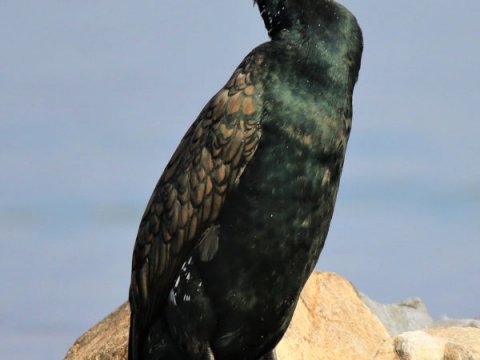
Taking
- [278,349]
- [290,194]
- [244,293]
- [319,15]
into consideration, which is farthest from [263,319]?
[278,349]

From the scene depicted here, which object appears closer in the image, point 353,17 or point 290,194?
point 290,194

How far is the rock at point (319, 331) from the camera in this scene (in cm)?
970

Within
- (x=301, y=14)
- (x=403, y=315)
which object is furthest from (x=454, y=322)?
(x=301, y=14)

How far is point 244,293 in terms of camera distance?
6.42 meters

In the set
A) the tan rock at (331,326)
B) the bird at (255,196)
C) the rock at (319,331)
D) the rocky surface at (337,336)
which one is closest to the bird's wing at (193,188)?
the bird at (255,196)

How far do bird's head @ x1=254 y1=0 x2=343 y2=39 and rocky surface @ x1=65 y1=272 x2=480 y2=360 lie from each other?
143 inches

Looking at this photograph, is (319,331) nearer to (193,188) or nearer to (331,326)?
(331,326)

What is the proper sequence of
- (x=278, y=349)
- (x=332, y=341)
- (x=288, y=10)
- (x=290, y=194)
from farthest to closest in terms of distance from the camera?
(x=332, y=341) < (x=278, y=349) < (x=288, y=10) < (x=290, y=194)

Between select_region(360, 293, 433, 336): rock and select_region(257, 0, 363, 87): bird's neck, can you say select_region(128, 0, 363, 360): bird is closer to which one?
select_region(257, 0, 363, 87): bird's neck

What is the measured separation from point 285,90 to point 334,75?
0.31 m

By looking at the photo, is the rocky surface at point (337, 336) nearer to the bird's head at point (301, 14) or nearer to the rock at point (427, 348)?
the rock at point (427, 348)

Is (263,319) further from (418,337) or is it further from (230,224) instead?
(418,337)

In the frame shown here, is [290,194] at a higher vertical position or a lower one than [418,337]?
lower

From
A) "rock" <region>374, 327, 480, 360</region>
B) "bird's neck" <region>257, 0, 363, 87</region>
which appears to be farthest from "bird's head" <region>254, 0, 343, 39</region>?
"rock" <region>374, 327, 480, 360</region>
